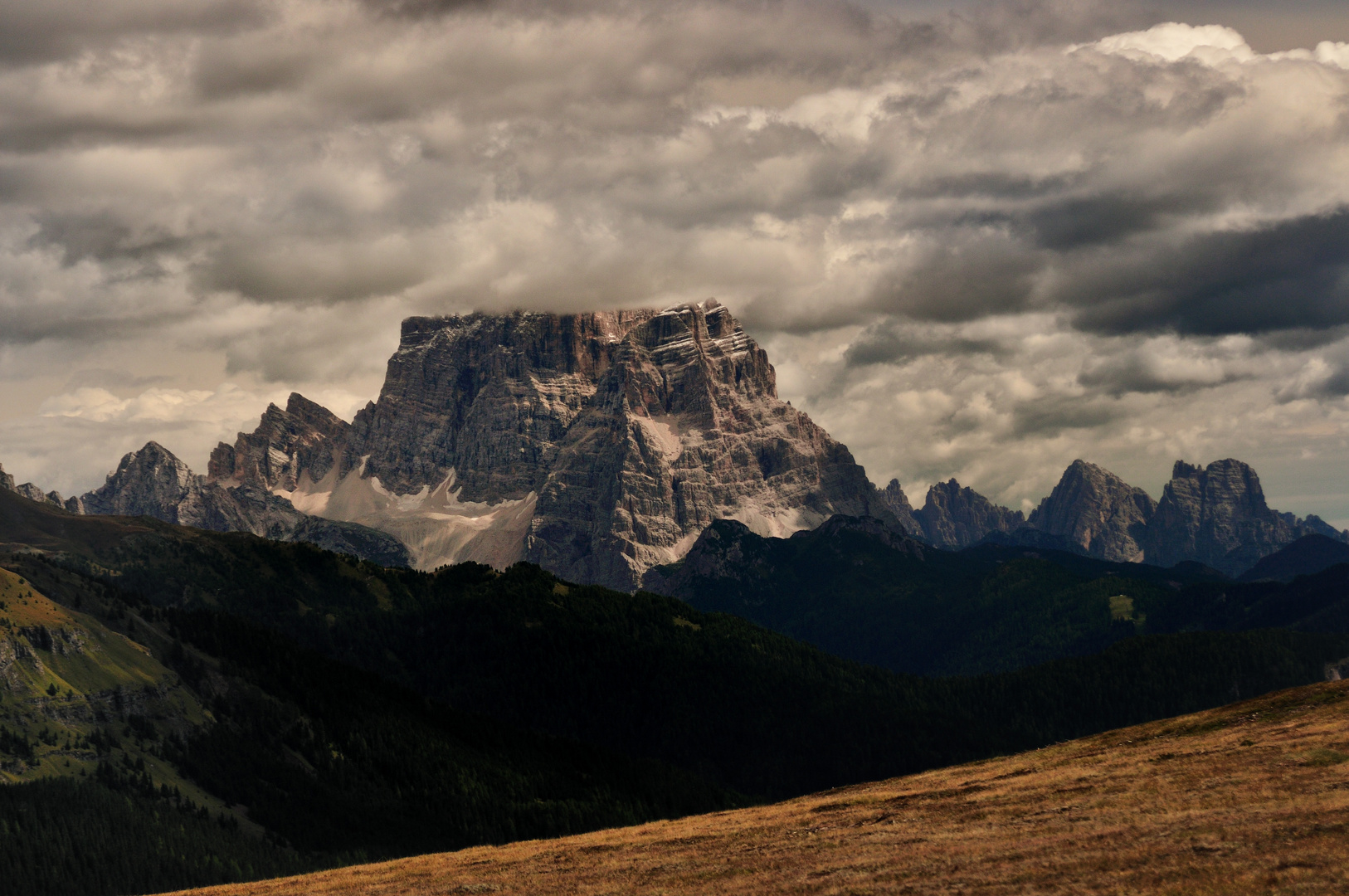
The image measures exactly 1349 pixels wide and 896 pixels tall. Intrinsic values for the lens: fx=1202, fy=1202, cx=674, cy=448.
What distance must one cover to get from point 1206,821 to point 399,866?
279 feet

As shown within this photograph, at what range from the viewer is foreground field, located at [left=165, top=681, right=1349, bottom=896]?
216 ft

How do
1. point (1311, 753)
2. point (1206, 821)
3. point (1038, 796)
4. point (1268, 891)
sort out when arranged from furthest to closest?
point (1038, 796)
point (1311, 753)
point (1206, 821)
point (1268, 891)

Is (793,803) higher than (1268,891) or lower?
lower

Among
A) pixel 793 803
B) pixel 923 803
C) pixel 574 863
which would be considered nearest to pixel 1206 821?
pixel 923 803

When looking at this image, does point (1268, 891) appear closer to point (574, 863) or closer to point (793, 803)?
point (574, 863)

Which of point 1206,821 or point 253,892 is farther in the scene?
point 253,892

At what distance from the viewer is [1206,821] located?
248 feet

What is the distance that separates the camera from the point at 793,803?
151875 millimetres

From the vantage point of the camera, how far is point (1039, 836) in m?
81.0

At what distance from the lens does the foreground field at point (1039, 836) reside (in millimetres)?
65938

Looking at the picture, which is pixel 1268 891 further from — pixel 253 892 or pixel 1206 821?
pixel 253 892

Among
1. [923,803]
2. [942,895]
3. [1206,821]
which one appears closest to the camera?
[942,895]

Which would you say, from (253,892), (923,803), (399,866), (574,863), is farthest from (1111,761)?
(253,892)

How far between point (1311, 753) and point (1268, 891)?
4652 centimetres
